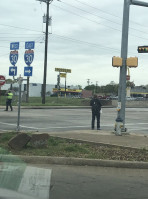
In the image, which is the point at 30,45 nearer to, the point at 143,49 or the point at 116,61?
the point at 116,61

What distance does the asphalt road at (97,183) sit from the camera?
5.83 m

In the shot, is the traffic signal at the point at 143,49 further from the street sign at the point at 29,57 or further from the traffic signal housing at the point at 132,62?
the street sign at the point at 29,57

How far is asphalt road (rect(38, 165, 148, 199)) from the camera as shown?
5832 millimetres

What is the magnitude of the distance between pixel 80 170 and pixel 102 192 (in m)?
1.82

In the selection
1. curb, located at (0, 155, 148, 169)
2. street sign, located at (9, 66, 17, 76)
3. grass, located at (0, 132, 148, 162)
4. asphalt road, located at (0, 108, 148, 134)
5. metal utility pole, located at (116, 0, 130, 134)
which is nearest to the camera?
curb, located at (0, 155, 148, 169)

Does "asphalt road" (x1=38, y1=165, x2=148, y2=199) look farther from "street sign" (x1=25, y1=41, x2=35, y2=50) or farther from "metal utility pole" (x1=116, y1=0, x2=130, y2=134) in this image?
"street sign" (x1=25, y1=41, x2=35, y2=50)

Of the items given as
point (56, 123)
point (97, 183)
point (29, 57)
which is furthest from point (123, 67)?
point (97, 183)

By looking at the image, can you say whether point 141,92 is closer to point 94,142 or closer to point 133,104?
point 133,104

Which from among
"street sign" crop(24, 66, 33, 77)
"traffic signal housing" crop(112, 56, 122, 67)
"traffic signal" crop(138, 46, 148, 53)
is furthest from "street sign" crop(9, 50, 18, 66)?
"traffic signal" crop(138, 46, 148, 53)

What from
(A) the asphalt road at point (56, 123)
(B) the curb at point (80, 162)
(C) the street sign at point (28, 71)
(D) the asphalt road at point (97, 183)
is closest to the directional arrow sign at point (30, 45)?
(C) the street sign at point (28, 71)

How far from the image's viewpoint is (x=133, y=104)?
5647cm

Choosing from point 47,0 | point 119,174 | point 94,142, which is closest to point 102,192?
point 119,174

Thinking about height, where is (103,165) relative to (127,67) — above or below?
below

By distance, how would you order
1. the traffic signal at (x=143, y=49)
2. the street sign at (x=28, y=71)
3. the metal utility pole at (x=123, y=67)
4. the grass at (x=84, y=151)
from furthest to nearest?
the traffic signal at (x=143, y=49)
the metal utility pole at (x=123, y=67)
the street sign at (x=28, y=71)
the grass at (x=84, y=151)
